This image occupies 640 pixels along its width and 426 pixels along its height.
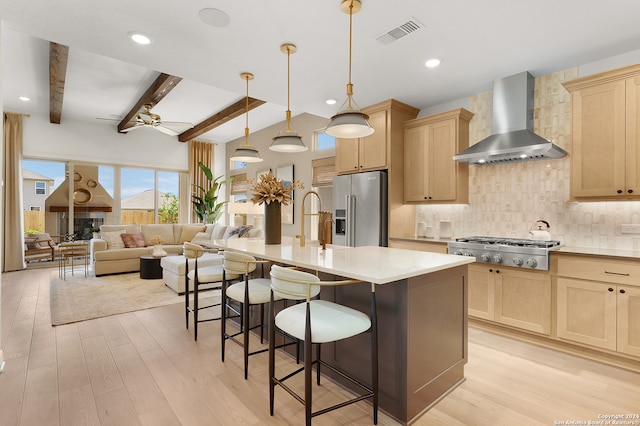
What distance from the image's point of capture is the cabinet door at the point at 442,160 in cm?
389

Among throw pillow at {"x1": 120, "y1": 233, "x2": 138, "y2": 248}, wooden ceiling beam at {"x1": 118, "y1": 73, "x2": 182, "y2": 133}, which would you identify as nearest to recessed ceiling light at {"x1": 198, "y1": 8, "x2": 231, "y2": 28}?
wooden ceiling beam at {"x1": 118, "y1": 73, "x2": 182, "y2": 133}

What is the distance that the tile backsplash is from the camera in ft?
10.1

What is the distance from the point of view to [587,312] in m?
2.68

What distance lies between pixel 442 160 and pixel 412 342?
2739mm

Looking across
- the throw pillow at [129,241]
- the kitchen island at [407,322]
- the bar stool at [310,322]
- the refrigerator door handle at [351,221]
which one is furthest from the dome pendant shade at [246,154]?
the throw pillow at [129,241]

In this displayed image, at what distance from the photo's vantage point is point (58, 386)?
221 cm

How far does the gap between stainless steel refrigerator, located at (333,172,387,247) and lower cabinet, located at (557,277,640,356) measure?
1.97m

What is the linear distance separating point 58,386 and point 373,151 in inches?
153

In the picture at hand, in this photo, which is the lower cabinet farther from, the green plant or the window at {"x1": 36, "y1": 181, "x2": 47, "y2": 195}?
the window at {"x1": 36, "y1": 181, "x2": 47, "y2": 195}

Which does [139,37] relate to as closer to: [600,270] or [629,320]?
[600,270]

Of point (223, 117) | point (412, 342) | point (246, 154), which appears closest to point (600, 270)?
point (412, 342)

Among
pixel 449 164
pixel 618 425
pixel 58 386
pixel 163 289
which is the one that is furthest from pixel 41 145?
pixel 618 425

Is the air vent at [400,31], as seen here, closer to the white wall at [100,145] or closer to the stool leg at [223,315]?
the stool leg at [223,315]

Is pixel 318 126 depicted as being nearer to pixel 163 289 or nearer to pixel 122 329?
pixel 163 289
